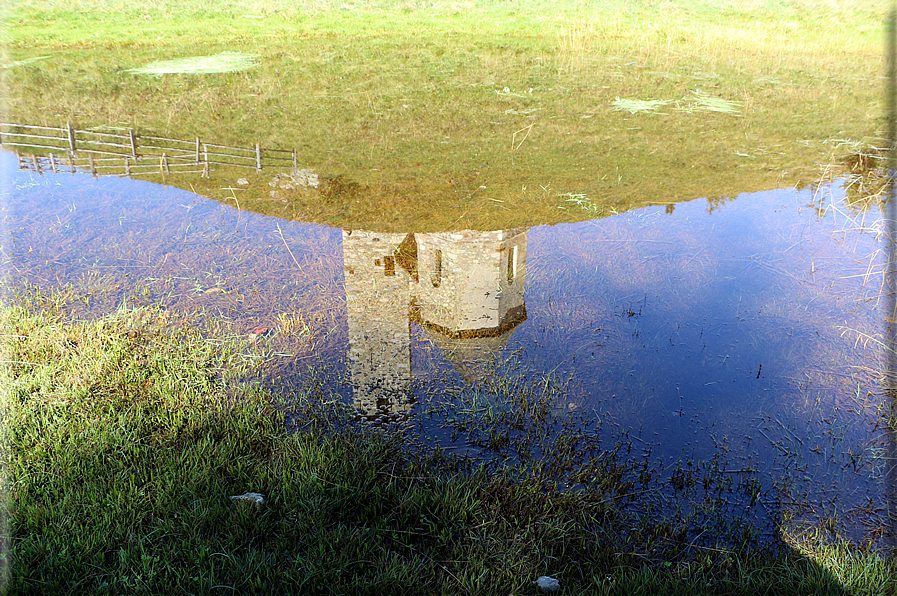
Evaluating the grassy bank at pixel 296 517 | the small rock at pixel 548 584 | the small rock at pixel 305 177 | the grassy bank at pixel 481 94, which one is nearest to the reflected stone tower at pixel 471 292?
the grassy bank at pixel 481 94

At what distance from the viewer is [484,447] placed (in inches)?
187

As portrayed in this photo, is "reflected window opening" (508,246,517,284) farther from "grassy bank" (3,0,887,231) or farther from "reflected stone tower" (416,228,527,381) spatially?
"grassy bank" (3,0,887,231)

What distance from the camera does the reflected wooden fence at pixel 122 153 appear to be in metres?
11.0

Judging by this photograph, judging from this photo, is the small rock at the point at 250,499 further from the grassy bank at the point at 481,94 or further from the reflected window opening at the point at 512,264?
the grassy bank at the point at 481,94

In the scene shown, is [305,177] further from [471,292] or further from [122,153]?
[471,292]

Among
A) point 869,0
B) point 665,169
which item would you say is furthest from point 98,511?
point 869,0

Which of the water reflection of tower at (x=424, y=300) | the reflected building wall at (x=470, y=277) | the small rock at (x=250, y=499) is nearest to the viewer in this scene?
the small rock at (x=250, y=499)

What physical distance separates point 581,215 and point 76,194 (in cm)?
816

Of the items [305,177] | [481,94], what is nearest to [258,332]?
[305,177]

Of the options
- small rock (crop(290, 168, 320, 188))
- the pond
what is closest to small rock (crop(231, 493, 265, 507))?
the pond

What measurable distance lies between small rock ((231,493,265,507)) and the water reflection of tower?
1.27 m

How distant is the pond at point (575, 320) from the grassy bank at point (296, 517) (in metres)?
0.39

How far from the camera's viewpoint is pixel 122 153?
1174 cm

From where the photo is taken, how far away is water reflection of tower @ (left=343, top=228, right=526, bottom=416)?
5.66 meters
